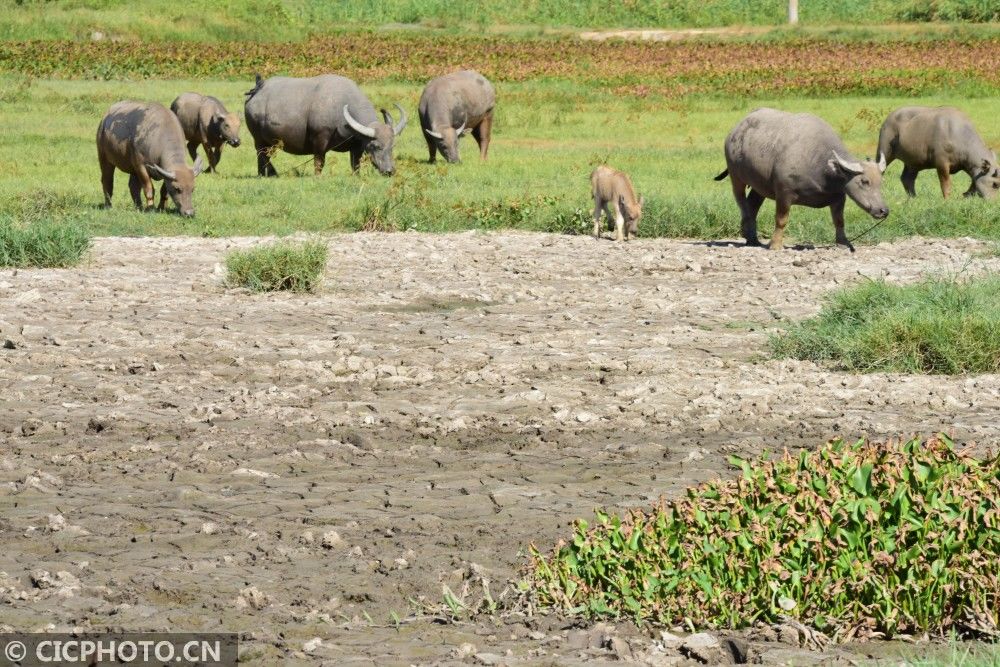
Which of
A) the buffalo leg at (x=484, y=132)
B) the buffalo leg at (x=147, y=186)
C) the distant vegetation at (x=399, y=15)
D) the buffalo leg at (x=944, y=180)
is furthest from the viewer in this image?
the distant vegetation at (x=399, y=15)

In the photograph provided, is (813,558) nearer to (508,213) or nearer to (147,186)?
(508,213)

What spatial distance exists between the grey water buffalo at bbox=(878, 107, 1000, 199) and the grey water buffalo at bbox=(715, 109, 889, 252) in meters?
4.21

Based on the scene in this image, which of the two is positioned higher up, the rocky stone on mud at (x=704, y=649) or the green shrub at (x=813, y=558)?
the green shrub at (x=813, y=558)

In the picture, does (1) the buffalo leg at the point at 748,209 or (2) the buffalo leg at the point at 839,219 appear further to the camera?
(1) the buffalo leg at the point at 748,209

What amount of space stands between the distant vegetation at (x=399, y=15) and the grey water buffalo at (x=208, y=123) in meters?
21.7

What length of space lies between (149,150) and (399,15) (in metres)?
40.0

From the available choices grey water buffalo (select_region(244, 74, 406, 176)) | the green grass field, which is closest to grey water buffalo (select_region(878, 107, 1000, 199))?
the green grass field

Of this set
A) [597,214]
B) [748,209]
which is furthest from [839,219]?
[597,214]

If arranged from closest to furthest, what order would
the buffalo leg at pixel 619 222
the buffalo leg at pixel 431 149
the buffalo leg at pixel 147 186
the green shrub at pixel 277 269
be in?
the green shrub at pixel 277 269, the buffalo leg at pixel 619 222, the buffalo leg at pixel 147 186, the buffalo leg at pixel 431 149

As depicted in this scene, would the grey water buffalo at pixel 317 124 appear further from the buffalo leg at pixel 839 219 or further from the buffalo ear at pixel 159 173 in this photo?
the buffalo leg at pixel 839 219

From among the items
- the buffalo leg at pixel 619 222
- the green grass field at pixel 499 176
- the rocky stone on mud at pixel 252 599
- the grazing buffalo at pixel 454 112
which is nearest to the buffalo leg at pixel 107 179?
the green grass field at pixel 499 176

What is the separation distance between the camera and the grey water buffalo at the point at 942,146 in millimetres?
17859

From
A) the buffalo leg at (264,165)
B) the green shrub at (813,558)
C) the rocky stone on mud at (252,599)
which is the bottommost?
the buffalo leg at (264,165)

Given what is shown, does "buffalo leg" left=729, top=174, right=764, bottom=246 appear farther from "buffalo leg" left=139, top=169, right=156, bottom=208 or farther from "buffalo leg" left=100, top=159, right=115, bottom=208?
"buffalo leg" left=100, top=159, right=115, bottom=208
